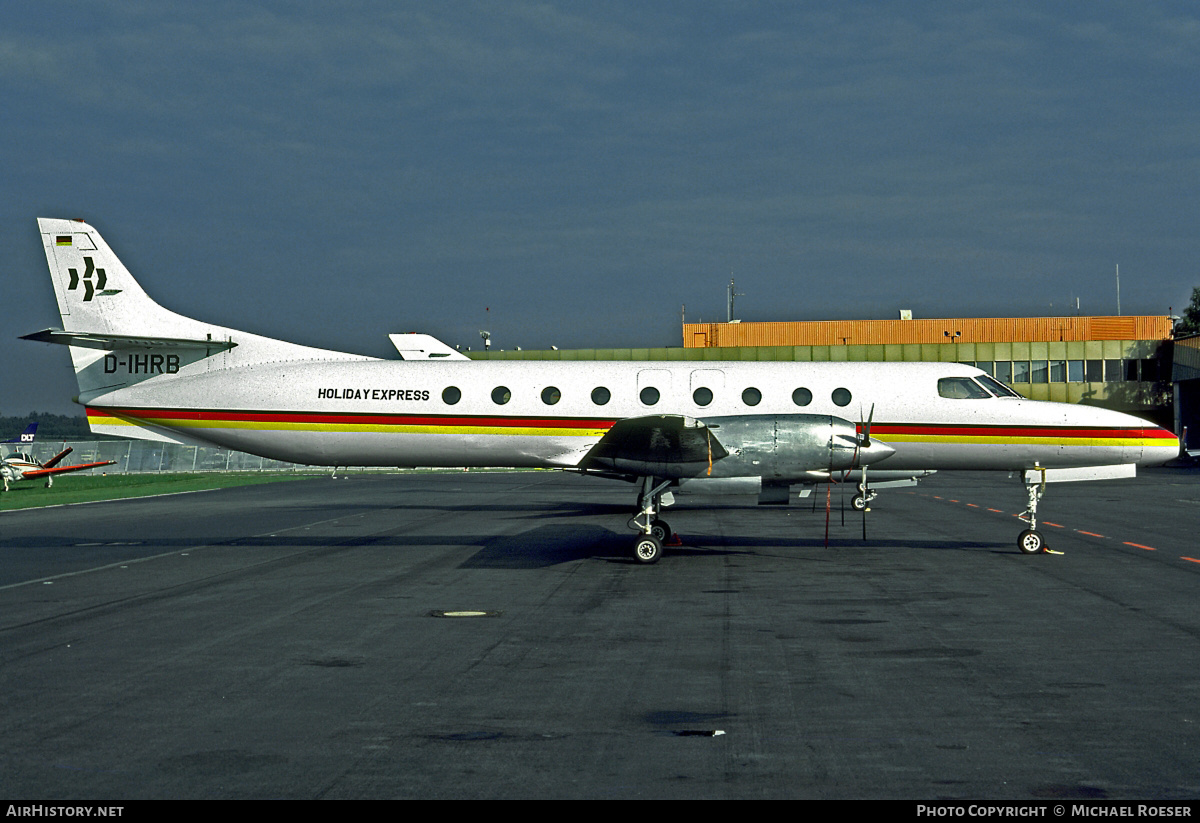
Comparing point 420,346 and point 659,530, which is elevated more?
point 420,346

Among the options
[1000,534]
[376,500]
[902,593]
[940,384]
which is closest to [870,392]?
[940,384]

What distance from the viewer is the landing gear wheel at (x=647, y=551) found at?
1773 centimetres

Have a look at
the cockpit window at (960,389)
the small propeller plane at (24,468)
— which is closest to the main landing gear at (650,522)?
the cockpit window at (960,389)

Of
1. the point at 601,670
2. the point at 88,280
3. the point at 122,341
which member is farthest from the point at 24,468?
the point at 601,670

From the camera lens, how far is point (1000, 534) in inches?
891

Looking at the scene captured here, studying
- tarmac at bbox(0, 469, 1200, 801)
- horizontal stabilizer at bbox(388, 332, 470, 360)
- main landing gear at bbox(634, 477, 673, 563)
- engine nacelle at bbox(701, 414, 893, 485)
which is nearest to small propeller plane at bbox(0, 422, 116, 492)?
horizontal stabilizer at bbox(388, 332, 470, 360)

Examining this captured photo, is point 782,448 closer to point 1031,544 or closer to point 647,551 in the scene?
point 647,551

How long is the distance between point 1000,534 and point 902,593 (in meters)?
9.59

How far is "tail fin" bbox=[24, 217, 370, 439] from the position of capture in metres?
21.6

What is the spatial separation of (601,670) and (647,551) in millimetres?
8280

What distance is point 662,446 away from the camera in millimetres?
17484

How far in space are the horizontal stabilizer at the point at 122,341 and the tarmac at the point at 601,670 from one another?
4.10 m

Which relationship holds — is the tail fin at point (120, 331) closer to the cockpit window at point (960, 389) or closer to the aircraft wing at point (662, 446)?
the aircraft wing at point (662, 446)

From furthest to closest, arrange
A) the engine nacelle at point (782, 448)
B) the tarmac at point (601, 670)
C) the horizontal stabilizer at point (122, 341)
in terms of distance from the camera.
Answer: the horizontal stabilizer at point (122, 341) < the engine nacelle at point (782, 448) < the tarmac at point (601, 670)
